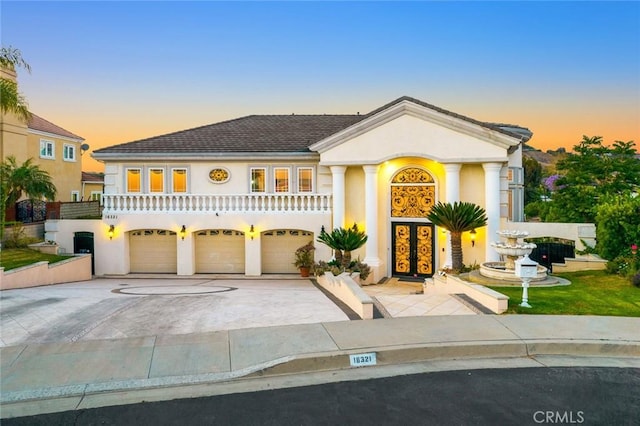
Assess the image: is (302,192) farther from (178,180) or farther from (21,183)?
(21,183)

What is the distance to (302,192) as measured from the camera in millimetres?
21000

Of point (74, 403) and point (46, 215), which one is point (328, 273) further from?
point (46, 215)

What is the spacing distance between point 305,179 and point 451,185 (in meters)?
7.20

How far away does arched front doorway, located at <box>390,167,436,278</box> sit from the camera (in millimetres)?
19781

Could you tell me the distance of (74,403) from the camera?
6.18 metres

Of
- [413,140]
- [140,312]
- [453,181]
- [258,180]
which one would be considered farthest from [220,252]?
[453,181]

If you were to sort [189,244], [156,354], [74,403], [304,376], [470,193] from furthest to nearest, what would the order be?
[189,244] → [470,193] → [156,354] → [304,376] → [74,403]

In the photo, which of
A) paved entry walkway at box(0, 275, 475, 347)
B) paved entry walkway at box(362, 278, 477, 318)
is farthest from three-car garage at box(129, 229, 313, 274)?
paved entry walkway at box(362, 278, 477, 318)

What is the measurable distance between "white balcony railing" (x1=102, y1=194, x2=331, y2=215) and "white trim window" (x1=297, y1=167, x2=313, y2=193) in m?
0.84

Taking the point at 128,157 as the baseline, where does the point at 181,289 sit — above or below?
below

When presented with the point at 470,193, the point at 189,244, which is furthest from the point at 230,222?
the point at 470,193

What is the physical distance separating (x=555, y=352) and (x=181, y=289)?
12.4 meters

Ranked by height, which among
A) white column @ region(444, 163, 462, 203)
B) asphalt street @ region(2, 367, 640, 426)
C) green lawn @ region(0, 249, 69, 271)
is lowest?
asphalt street @ region(2, 367, 640, 426)

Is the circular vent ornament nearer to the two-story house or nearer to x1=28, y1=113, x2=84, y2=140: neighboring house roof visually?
the two-story house
